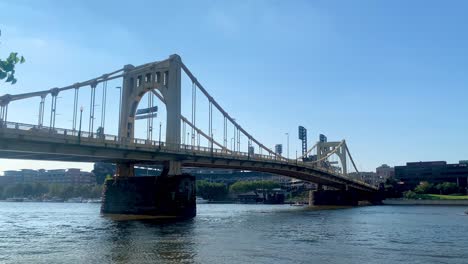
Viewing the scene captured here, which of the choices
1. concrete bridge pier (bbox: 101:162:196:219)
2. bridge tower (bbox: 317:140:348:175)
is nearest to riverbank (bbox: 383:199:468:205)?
bridge tower (bbox: 317:140:348:175)

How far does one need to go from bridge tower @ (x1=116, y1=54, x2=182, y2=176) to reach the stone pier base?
2555 mm

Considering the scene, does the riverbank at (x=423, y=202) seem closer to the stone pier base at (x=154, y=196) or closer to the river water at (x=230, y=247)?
the stone pier base at (x=154, y=196)

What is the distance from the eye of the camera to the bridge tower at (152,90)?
235 ft

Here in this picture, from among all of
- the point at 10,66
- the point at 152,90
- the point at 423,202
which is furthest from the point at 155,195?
the point at 423,202

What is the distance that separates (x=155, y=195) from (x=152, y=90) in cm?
1789

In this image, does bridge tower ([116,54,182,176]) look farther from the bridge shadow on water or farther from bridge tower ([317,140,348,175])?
bridge tower ([317,140,348,175])

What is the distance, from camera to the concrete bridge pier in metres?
67.4

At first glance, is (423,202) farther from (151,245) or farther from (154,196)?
(151,245)

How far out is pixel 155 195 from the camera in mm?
68500

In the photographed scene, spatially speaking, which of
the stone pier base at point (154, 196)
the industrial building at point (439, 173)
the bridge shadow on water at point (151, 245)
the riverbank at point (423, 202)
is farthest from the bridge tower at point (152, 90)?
the industrial building at point (439, 173)

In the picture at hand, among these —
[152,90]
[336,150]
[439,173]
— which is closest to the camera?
[152,90]

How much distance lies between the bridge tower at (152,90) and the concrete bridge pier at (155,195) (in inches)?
91.3

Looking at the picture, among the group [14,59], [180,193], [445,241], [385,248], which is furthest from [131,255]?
[180,193]

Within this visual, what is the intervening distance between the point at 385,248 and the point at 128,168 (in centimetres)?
4774
